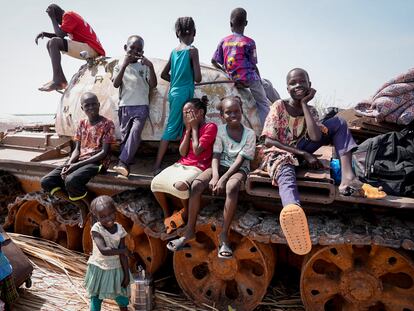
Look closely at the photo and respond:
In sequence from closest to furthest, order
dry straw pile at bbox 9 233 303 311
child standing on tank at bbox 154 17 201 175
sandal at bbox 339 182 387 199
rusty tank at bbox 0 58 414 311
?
1. sandal at bbox 339 182 387 199
2. rusty tank at bbox 0 58 414 311
3. dry straw pile at bbox 9 233 303 311
4. child standing on tank at bbox 154 17 201 175

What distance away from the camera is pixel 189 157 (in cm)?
434

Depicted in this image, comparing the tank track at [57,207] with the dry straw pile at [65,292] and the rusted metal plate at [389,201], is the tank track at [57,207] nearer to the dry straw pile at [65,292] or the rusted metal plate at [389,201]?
the dry straw pile at [65,292]

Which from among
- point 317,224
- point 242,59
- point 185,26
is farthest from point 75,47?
point 317,224

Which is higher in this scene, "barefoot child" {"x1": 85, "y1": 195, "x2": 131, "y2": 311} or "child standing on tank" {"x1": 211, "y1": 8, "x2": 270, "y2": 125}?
"child standing on tank" {"x1": 211, "y1": 8, "x2": 270, "y2": 125}

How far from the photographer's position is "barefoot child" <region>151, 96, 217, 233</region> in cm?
407

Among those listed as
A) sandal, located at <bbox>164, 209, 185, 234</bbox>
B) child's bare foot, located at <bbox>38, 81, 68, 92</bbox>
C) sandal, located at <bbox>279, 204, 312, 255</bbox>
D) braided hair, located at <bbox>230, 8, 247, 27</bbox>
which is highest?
braided hair, located at <bbox>230, 8, 247, 27</bbox>

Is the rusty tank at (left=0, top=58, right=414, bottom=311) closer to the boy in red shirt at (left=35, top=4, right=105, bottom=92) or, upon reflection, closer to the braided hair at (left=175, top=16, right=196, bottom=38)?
the boy in red shirt at (left=35, top=4, right=105, bottom=92)

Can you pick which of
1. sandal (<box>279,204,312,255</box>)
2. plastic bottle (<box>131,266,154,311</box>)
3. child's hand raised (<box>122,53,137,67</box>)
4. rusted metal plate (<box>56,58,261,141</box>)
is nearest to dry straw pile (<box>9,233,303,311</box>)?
plastic bottle (<box>131,266,154,311</box>)

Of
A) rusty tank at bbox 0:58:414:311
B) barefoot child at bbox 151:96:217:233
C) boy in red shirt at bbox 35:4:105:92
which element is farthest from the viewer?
boy in red shirt at bbox 35:4:105:92

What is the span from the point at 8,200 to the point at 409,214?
215 inches

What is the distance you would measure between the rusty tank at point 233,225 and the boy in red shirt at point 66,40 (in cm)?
26

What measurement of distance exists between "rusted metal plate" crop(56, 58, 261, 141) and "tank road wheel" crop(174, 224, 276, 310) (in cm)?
147

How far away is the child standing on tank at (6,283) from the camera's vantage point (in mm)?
3889

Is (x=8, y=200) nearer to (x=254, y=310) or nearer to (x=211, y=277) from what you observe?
(x=211, y=277)
